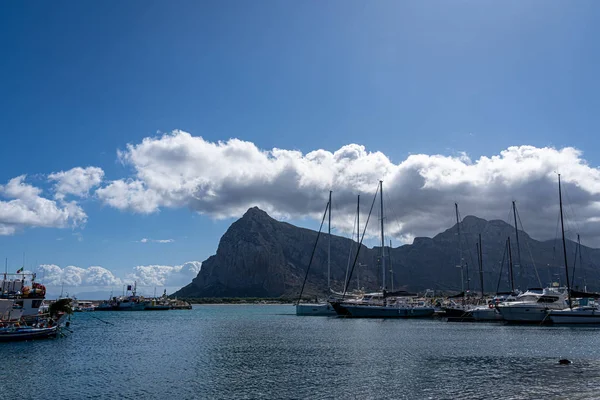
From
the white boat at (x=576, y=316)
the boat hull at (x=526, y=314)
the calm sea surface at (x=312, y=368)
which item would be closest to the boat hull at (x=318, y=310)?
the boat hull at (x=526, y=314)

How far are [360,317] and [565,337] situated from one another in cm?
5546

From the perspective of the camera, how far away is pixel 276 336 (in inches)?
2997

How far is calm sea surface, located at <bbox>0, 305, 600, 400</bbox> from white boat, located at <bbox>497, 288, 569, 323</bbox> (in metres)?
20.3

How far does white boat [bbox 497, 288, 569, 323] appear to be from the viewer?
92.3 meters

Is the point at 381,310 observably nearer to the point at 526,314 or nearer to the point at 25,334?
the point at 526,314

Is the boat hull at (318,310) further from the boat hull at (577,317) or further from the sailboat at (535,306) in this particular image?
the boat hull at (577,317)

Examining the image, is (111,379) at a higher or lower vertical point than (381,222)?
lower

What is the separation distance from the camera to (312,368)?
145ft

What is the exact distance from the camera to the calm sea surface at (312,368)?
34.6 metres

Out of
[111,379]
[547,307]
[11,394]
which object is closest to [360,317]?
[547,307]

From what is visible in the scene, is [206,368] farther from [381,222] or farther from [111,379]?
[381,222]

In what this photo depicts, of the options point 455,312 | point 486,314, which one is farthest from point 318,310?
point 486,314

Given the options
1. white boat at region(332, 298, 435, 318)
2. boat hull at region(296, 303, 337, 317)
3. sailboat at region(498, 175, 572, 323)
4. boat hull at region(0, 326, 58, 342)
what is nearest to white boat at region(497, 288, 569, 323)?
sailboat at region(498, 175, 572, 323)

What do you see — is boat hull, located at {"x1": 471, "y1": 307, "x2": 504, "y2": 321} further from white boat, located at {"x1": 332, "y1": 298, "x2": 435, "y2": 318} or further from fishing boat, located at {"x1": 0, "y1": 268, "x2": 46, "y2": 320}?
fishing boat, located at {"x1": 0, "y1": 268, "x2": 46, "y2": 320}
